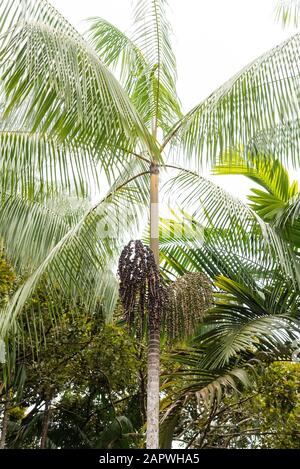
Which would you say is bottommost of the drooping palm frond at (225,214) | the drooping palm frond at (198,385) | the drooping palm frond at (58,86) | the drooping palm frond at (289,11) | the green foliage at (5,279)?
the drooping palm frond at (198,385)

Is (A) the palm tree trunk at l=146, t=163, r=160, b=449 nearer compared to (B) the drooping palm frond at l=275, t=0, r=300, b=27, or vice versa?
(A) the palm tree trunk at l=146, t=163, r=160, b=449

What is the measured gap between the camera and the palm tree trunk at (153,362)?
4902 mm

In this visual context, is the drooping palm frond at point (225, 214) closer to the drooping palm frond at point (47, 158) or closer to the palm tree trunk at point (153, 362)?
the palm tree trunk at point (153, 362)

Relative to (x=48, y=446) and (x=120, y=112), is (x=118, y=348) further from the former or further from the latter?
(x=120, y=112)

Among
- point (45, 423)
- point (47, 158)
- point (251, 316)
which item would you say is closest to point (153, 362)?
point (47, 158)

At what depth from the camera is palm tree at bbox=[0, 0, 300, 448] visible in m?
4.57

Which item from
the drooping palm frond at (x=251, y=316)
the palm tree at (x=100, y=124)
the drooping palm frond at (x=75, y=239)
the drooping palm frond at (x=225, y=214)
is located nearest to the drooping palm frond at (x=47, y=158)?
the palm tree at (x=100, y=124)

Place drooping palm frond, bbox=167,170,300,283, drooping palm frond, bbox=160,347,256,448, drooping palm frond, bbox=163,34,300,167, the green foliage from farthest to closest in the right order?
1. the green foliage
2. drooping palm frond, bbox=160,347,256,448
3. drooping palm frond, bbox=167,170,300,283
4. drooping palm frond, bbox=163,34,300,167

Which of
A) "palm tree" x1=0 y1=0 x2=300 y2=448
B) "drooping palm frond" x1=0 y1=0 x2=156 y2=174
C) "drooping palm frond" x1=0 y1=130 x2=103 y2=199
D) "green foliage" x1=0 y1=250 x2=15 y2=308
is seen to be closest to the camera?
"drooping palm frond" x1=0 y1=0 x2=156 y2=174

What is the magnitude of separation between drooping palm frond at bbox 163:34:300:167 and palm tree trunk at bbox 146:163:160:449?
Result: 59 cm

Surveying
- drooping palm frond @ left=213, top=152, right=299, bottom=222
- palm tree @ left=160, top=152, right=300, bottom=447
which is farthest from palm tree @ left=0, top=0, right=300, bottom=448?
drooping palm frond @ left=213, top=152, right=299, bottom=222

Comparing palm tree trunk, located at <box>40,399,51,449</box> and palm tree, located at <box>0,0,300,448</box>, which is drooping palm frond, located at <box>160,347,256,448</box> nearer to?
palm tree, located at <box>0,0,300,448</box>

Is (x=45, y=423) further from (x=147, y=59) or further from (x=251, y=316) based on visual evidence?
(x=147, y=59)

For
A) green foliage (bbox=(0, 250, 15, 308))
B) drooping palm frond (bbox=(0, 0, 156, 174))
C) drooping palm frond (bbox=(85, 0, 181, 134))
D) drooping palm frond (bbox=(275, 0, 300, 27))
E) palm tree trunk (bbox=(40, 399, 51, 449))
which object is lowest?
palm tree trunk (bbox=(40, 399, 51, 449))
